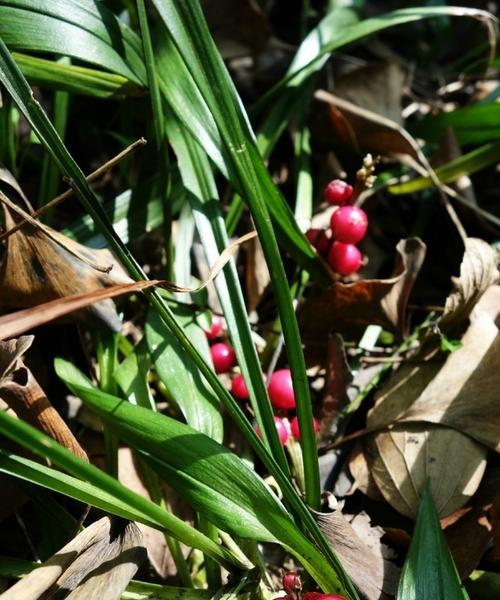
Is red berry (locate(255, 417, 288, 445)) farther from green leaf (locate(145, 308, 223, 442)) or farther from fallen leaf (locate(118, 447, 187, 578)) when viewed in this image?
fallen leaf (locate(118, 447, 187, 578))

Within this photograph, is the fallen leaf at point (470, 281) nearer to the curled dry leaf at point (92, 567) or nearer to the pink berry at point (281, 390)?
the pink berry at point (281, 390)

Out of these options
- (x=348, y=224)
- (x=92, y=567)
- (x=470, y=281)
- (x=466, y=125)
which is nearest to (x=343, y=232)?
(x=348, y=224)

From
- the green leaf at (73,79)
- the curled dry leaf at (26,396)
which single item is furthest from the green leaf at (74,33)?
the curled dry leaf at (26,396)

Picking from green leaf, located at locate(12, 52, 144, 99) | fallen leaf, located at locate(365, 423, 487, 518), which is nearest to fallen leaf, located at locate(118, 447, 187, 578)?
fallen leaf, located at locate(365, 423, 487, 518)

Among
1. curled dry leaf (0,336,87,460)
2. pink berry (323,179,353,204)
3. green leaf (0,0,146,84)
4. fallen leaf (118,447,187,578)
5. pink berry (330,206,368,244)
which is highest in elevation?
green leaf (0,0,146,84)

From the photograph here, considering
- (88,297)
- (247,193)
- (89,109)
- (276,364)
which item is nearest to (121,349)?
(276,364)

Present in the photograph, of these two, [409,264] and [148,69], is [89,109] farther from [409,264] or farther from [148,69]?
[409,264]

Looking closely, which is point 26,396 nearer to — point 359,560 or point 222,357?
point 222,357
